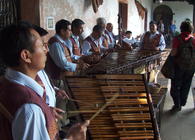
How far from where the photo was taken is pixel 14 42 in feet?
3.43

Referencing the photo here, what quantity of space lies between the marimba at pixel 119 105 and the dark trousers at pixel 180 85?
187cm

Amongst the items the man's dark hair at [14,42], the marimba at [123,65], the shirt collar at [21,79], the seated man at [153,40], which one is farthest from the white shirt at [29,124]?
the seated man at [153,40]

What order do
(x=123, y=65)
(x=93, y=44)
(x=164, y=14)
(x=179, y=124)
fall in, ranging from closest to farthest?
(x=123, y=65) → (x=179, y=124) → (x=93, y=44) → (x=164, y=14)

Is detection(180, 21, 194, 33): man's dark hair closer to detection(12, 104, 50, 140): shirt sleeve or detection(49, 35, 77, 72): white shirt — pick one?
detection(49, 35, 77, 72): white shirt

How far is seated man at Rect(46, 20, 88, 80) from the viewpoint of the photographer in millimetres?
2928

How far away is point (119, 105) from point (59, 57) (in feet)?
3.36

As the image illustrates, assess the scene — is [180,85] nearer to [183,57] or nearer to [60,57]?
[183,57]

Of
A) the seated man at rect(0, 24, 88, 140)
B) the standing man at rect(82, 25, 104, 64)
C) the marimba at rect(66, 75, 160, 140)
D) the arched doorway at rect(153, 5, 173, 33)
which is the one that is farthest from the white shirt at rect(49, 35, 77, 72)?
the arched doorway at rect(153, 5, 173, 33)

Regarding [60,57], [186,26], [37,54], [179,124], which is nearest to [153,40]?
[186,26]

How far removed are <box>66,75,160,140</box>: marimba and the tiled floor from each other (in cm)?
105

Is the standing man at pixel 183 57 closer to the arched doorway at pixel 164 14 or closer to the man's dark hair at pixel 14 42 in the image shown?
the man's dark hair at pixel 14 42

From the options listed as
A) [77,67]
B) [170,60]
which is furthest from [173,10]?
[77,67]

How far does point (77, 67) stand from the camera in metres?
3.00

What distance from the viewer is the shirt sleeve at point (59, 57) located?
2914mm
